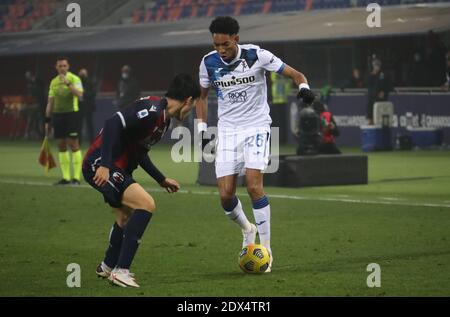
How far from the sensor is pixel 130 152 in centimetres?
1069

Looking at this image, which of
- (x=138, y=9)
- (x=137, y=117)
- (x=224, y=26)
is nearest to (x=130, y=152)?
(x=137, y=117)

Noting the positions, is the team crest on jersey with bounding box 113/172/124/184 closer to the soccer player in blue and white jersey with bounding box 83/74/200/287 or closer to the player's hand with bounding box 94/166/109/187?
the soccer player in blue and white jersey with bounding box 83/74/200/287

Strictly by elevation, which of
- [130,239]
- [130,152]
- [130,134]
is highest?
[130,134]

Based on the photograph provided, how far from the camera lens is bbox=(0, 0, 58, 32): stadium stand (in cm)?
4956

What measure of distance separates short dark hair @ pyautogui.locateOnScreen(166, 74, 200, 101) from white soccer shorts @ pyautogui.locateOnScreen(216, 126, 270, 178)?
170cm

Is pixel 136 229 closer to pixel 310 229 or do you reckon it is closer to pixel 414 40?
pixel 310 229

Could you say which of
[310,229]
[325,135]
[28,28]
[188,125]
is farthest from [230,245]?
[28,28]

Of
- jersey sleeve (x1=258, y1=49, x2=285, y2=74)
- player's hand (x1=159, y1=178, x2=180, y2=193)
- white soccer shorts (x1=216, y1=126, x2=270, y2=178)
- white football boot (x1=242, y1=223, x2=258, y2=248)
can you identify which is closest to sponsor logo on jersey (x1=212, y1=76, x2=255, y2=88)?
jersey sleeve (x1=258, y1=49, x2=285, y2=74)

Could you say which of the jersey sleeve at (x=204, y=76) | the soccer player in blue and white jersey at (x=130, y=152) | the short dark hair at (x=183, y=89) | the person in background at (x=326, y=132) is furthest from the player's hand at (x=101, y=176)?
the person in background at (x=326, y=132)

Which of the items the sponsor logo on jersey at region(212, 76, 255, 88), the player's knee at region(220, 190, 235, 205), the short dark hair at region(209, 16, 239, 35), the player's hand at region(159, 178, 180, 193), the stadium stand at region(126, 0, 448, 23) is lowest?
the player's knee at region(220, 190, 235, 205)

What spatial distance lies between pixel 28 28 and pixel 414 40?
21180 mm

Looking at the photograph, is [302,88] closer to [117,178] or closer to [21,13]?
[117,178]

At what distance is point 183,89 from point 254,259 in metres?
1.85

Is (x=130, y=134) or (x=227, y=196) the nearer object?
(x=130, y=134)
